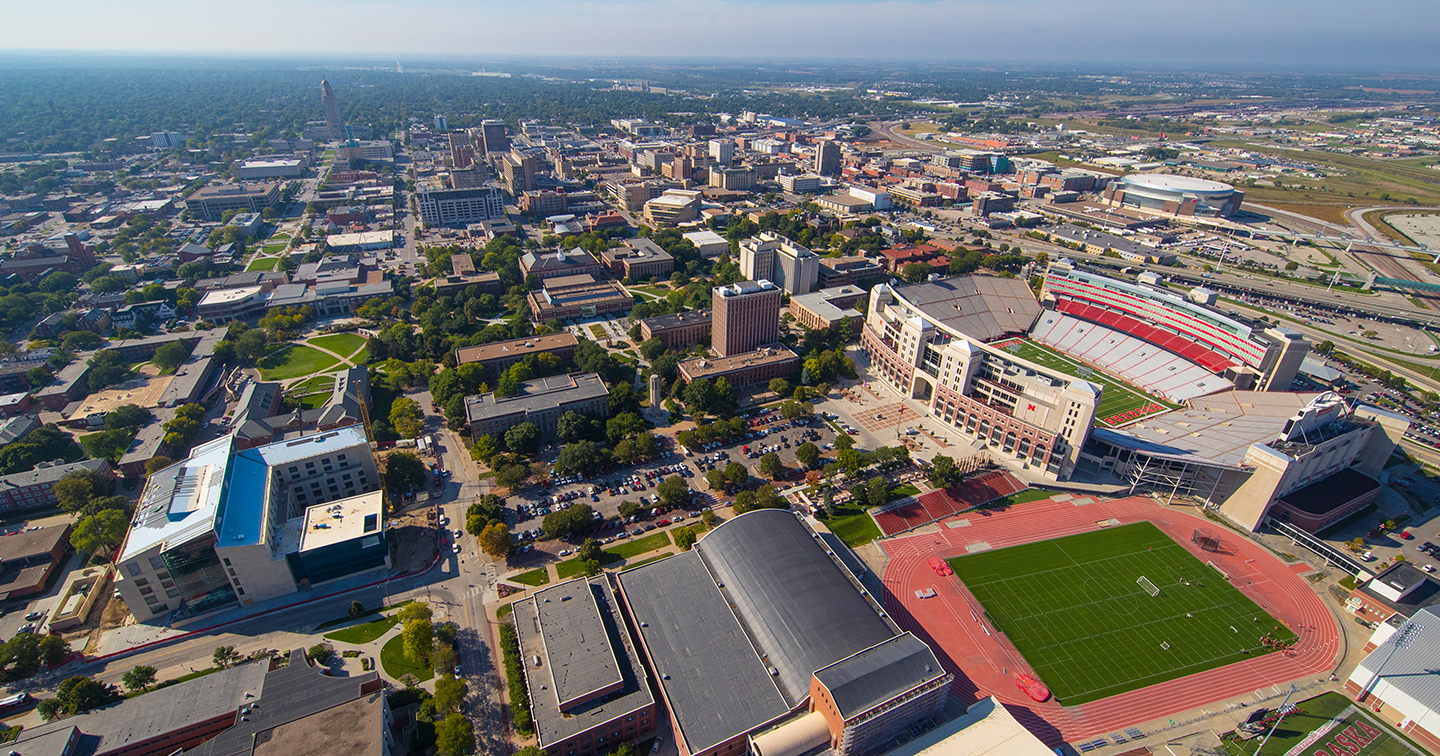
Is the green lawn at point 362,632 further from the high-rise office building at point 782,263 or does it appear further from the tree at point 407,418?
the high-rise office building at point 782,263

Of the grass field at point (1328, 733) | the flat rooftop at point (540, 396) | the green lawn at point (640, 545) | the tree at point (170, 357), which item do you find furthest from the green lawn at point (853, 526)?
the tree at point (170, 357)

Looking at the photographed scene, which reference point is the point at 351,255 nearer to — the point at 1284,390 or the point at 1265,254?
the point at 1284,390

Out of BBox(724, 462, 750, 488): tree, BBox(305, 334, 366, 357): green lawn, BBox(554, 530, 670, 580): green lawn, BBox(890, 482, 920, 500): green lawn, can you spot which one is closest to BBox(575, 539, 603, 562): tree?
BBox(554, 530, 670, 580): green lawn

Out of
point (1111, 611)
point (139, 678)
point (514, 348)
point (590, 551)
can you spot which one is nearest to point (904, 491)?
point (1111, 611)

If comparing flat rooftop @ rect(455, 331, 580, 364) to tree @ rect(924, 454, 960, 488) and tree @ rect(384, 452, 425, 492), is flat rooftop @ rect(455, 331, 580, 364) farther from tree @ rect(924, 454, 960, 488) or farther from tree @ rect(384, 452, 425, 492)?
tree @ rect(924, 454, 960, 488)

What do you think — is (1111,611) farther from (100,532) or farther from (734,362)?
(100,532)

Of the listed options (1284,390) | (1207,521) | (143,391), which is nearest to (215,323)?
(143,391)
